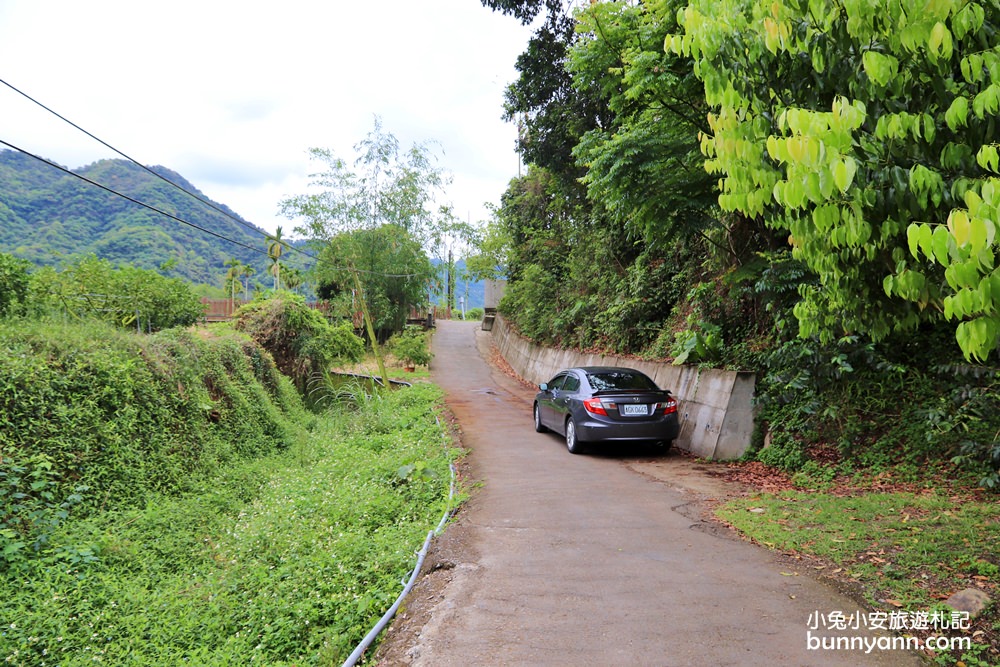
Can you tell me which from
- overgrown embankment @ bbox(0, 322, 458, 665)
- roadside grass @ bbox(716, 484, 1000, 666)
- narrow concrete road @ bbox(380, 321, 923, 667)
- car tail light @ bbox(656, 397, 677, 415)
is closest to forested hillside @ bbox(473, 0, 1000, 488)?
roadside grass @ bbox(716, 484, 1000, 666)

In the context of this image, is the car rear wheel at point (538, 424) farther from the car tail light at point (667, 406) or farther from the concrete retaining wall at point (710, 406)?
the car tail light at point (667, 406)

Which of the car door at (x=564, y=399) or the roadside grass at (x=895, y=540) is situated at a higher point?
the car door at (x=564, y=399)

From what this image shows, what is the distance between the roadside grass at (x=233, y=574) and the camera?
15.4 ft

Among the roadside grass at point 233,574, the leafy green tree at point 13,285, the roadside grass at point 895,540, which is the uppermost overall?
the leafy green tree at point 13,285

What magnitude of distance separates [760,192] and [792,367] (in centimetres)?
585

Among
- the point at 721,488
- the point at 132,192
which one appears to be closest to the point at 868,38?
the point at 721,488

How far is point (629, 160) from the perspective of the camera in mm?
8992

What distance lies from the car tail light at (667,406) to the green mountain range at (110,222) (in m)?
26.8

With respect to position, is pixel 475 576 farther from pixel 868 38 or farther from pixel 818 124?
pixel 868 38

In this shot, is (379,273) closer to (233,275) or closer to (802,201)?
(233,275)

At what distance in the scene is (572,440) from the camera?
9.93 m

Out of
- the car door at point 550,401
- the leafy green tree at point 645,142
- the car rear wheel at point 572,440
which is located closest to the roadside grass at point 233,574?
the car rear wheel at point 572,440

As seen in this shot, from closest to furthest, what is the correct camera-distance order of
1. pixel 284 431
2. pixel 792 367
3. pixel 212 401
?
1. pixel 792 367
2. pixel 212 401
3. pixel 284 431

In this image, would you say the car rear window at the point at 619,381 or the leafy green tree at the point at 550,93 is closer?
the car rear window at the point at 619,381
